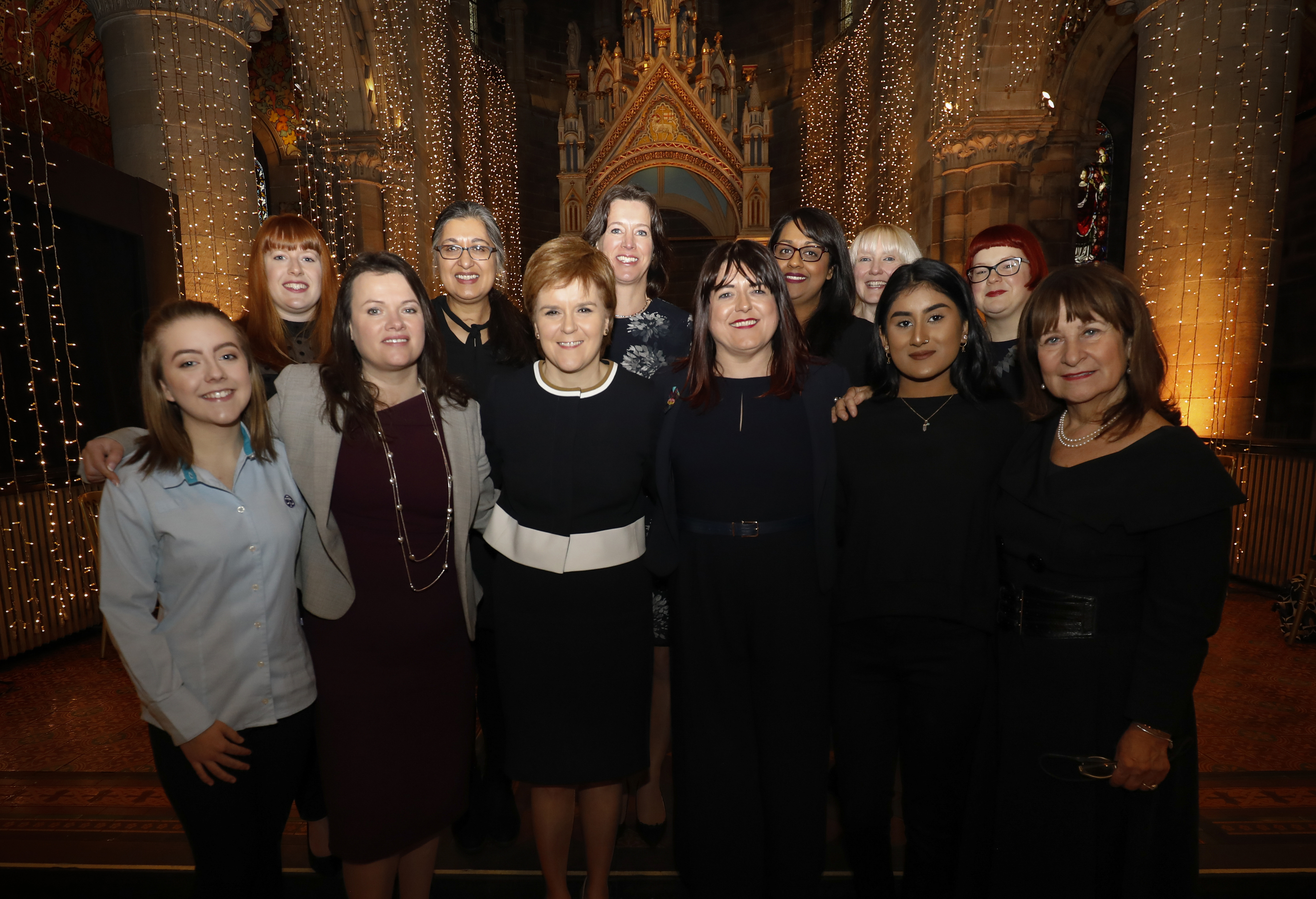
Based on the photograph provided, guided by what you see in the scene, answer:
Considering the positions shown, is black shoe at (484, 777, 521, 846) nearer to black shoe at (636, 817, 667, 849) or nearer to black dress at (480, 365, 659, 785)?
black shoe at (636, 817, 667, 849)

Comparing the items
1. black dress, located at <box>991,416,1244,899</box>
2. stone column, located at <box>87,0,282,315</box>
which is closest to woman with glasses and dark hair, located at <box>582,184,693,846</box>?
black dress, located at <box>991,416,1244,899</box>

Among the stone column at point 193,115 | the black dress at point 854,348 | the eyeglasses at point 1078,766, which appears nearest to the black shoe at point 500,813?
the eyeglasses at point 1078,766

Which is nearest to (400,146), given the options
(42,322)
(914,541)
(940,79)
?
(42,322)

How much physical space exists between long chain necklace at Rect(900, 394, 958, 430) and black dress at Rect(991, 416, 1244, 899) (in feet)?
0.80

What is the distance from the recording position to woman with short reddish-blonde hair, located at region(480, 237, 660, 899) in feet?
5.89

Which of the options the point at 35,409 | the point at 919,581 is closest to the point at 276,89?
the point at 35,409

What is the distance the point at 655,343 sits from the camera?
2.48 metres

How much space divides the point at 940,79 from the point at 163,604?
26.3 feet

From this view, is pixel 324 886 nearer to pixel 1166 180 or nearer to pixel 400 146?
pixel 1166 180

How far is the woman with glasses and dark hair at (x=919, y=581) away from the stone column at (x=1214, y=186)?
4.14 metres

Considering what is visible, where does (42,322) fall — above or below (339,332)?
above

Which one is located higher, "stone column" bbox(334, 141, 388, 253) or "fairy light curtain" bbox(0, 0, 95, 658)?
"stone column" bbox(334, 141, 388, 253)

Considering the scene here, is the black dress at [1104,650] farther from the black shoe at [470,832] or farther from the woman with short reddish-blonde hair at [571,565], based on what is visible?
the black shoe at [470,832]

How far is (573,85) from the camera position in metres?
11.4
